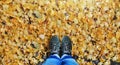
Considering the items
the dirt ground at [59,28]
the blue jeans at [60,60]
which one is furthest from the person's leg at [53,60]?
the dirt ground at [59,28]

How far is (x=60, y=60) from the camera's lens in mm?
2027

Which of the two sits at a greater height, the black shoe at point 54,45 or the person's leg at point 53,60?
the black shoe at point 54,45

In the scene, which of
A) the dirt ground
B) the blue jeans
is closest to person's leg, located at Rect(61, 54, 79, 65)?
the blue jeans

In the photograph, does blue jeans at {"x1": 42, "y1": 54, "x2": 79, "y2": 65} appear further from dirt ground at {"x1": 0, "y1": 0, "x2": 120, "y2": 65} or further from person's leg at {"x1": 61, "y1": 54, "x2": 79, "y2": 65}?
dirt ground at {"x1": 0, "y1": 0, "x2": 120, "y2": 65}

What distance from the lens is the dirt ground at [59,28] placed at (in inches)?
81.6

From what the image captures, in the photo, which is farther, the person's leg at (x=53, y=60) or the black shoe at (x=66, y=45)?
the black shoe at (x=66, y=45)

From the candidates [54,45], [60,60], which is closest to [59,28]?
[54,45]

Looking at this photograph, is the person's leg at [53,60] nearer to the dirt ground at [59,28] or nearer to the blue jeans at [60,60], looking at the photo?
the blue jeans at [60,60]

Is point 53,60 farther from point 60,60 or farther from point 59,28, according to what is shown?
point 59,28

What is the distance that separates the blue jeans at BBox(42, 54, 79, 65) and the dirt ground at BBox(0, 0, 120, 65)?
122 mm

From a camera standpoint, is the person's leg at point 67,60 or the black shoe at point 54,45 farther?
the black shoe at point 54,45

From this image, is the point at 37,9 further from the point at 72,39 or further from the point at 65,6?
the point at 72,39

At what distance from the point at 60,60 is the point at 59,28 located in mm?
279

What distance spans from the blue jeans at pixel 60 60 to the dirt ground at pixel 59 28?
0.40 feet
